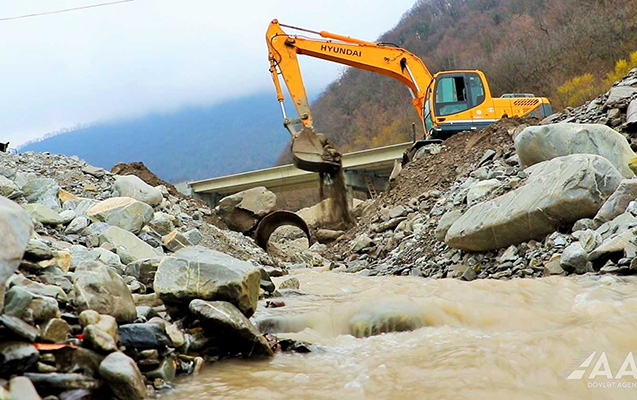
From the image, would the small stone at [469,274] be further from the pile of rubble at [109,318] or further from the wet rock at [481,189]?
the pile of rubble at [109,318]

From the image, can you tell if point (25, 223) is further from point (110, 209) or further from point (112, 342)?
point (110, 209)

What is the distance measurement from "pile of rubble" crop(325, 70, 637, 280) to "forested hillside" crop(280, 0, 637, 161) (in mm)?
21183

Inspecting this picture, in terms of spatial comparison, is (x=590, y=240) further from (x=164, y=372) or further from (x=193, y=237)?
(x=193, y=237)

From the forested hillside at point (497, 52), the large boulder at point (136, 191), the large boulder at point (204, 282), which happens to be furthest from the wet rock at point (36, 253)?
the forested hillside at point (497, 52)

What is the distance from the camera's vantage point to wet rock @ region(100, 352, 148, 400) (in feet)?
8.49

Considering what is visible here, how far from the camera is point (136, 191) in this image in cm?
1157

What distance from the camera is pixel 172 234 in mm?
8914

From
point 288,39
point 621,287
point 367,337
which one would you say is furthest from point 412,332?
point 288,39

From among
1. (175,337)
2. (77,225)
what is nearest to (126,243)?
(77,225)

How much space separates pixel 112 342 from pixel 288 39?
14.0 meters

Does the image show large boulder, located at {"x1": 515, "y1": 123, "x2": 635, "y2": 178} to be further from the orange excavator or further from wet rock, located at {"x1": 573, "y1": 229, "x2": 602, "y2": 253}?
the orange excavator

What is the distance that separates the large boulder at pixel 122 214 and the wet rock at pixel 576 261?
241 inches

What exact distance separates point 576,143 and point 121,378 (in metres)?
7.40

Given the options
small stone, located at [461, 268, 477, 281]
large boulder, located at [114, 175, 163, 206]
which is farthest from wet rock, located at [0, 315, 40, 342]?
large boulder, located at [114, 175, 163, 206]
